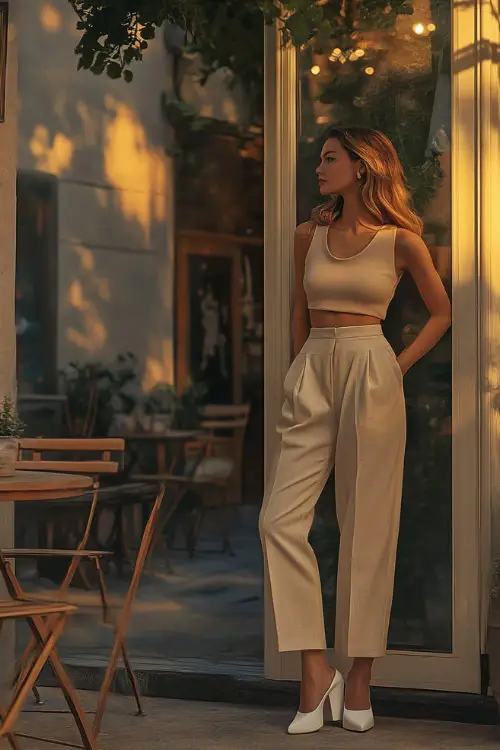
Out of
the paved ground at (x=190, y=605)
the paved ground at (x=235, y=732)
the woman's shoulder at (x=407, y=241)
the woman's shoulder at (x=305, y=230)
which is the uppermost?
the woman's shoulder at (x=305, y=230)

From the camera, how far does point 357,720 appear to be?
4.59m

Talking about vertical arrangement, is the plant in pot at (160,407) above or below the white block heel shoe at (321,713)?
above

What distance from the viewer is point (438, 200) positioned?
4.95 meters

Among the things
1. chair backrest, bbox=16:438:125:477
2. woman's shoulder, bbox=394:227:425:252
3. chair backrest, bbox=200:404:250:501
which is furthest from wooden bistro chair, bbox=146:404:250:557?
woman's shoulder, bbox=394:227:425:252

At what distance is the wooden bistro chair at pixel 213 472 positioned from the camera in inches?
225

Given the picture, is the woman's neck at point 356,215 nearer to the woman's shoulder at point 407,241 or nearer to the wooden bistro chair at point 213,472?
the woman's shoulder at point 407,241

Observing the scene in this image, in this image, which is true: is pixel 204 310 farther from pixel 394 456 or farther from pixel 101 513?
pixel 394 456

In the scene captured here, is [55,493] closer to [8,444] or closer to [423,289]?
[8,444]

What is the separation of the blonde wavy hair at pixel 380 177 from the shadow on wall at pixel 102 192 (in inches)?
47.4

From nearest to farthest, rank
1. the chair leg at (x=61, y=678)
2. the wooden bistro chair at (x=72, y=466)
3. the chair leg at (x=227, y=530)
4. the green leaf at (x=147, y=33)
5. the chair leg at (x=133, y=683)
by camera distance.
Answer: the chair leg at (x=61, y=678)
the wooden bistro chair at (x=72, y=466)
the chair leg at (x=133, y=683)
the green leaf at (x=147, y=33)
the chair leg at (x=227, y=530)

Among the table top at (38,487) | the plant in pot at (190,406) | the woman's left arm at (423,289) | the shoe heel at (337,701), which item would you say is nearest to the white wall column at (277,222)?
the shoe heel at (337,701)

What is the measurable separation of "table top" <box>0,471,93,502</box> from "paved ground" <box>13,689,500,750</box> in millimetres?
984

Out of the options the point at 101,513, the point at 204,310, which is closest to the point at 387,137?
the point at 204,310

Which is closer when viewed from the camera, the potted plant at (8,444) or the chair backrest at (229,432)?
the potted plant at (8,444)
